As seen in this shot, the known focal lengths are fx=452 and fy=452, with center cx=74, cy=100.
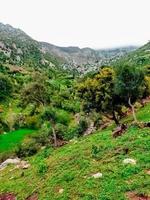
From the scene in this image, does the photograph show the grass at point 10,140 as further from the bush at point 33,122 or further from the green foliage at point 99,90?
the green foliage at point 99,90

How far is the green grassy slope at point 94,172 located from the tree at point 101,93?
17.4 m

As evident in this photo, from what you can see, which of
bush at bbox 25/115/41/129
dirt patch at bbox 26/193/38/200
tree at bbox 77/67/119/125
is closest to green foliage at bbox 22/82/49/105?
tree at bbox 77/67/119/125

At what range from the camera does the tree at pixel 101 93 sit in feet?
193

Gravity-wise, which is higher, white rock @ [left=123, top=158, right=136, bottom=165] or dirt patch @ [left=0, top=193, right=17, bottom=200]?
white rock @ [left=123, top=158, right=136, bottom=165]

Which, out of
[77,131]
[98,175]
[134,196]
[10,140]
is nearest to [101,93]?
[77,131]

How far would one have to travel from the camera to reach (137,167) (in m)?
28.1

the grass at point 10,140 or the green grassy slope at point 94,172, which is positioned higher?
the green grassy slope at point 94,172

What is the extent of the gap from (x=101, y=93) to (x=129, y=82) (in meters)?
8.30

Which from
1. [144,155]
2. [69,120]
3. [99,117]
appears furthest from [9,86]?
[144,155]

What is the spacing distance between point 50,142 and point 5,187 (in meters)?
28.9

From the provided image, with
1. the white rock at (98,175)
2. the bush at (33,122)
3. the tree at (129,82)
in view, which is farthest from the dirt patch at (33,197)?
the bush at (33,122)

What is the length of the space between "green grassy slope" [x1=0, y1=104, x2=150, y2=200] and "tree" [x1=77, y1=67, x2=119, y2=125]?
57.0 feet

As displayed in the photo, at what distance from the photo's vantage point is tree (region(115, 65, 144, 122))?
50188 mm

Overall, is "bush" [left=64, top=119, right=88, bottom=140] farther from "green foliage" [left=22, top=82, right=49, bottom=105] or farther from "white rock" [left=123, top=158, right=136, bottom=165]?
"white rock" [left=123, top=158, right=136, bottom=165]
